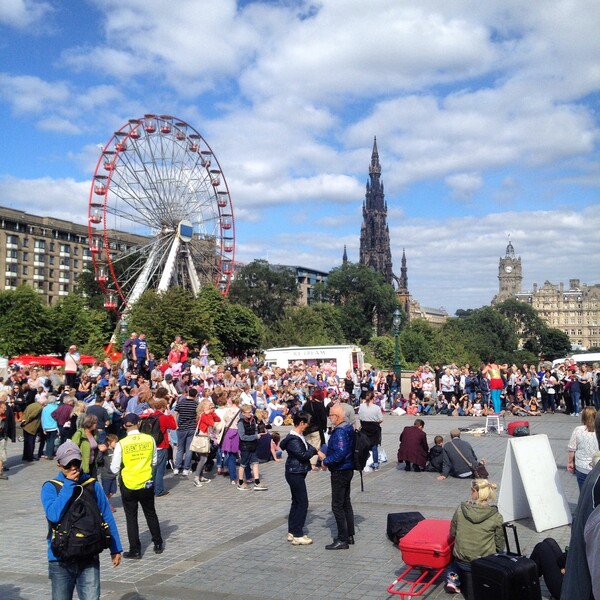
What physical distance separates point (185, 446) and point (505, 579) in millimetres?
10119

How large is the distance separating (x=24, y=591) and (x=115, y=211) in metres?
44.8

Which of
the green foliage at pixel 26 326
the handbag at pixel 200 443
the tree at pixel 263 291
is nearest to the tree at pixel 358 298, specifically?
the tree at pixel 263 291

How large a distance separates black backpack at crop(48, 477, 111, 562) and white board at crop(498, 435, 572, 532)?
5855 mm

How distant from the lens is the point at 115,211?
50.8 meters

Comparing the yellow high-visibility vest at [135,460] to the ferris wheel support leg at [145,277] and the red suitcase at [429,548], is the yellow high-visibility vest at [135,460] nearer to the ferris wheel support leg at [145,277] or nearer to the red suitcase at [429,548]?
the red suitcase at [429,548]

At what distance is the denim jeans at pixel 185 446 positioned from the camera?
15.3m

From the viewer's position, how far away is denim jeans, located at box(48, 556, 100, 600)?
592 cm

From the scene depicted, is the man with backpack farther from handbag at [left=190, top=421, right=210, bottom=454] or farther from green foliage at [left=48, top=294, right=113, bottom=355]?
green foliage at [left=48, top=294, right=113, bottom=355]

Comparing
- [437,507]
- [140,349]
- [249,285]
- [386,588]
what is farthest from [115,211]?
[249,285]

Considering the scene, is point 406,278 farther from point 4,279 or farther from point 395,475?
point 395,475

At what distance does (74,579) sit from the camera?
19.6ft

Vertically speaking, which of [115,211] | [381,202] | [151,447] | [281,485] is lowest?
[281,485]

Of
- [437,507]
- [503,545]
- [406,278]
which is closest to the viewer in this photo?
[503,545]

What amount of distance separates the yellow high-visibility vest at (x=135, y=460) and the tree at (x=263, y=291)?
9845 cm
